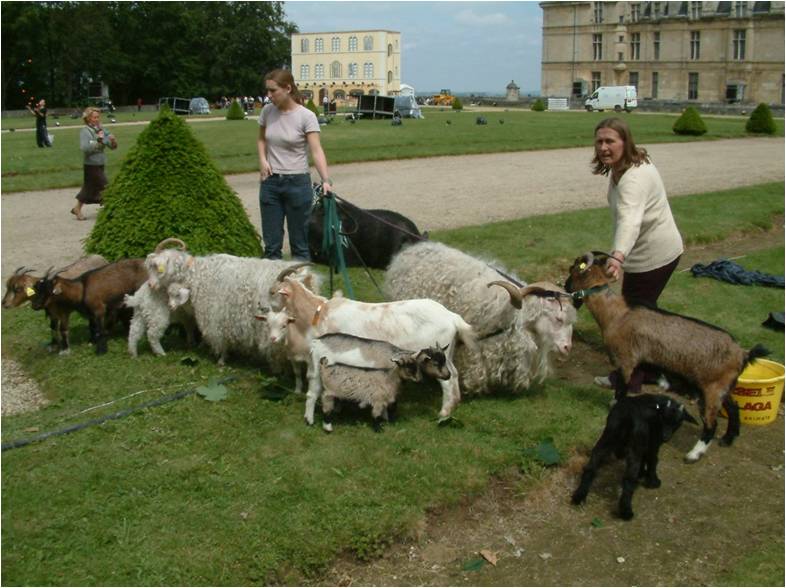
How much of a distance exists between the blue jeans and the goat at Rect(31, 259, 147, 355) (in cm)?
131

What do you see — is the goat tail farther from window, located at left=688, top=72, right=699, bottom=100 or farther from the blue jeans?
window, located at left=688, top=72, right=699, bottom=100

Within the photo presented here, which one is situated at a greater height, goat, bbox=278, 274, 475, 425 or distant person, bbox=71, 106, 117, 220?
distant person, bbox=71, 106, 117, 220

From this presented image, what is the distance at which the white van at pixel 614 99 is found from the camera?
216 ft

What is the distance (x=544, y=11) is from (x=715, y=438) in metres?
96.8

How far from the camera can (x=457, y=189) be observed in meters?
17.8

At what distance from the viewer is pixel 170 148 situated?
8.68 metres

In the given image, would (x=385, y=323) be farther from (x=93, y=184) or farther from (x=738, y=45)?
(x=738, y=45)

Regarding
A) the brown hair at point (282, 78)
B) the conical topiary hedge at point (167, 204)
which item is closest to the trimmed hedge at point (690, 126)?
the conical topiary hedge at point (167, 204)

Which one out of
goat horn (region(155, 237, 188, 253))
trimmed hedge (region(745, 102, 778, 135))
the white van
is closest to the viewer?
goat horn (region(155, 237, 188, 253))

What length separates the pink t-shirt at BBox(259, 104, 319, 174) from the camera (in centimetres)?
782

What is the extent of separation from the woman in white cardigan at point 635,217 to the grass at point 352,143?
14.7 metres

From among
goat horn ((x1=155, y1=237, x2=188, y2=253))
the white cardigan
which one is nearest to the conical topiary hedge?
goat horn ((x1=155, y1=237, x2=188, y2=253))

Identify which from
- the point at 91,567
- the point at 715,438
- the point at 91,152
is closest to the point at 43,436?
the point at 91,567

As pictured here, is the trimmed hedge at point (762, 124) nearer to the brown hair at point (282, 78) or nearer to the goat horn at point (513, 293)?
the brown hair at point (282, 78)
